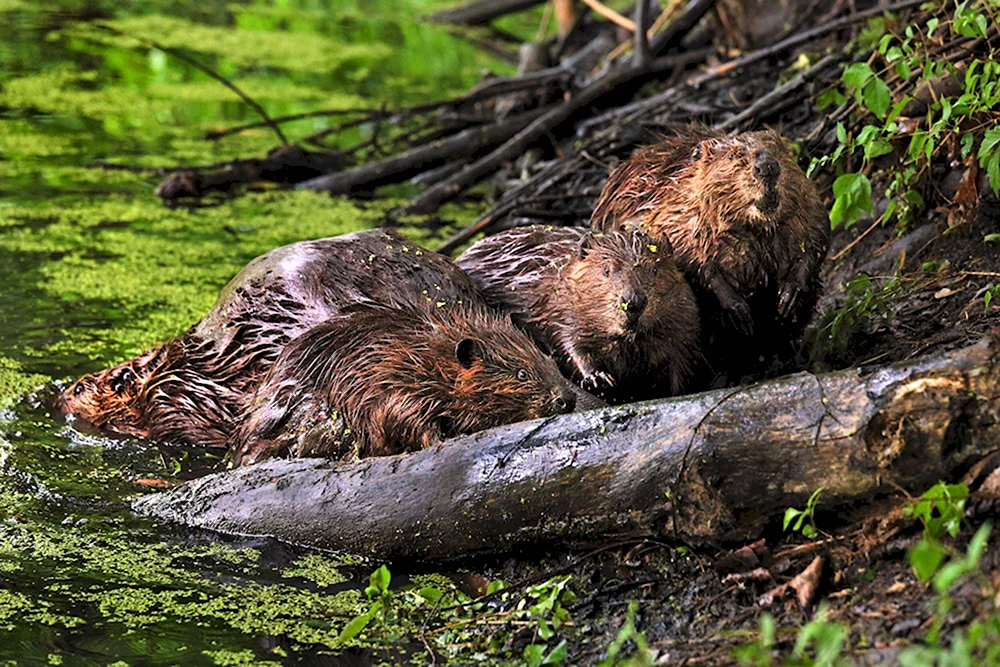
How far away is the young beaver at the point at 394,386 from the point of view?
158 inches

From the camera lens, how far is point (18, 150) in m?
7.99

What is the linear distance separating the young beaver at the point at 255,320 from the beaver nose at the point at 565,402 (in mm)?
594

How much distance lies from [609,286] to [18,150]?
5.02 meters

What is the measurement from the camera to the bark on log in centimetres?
315

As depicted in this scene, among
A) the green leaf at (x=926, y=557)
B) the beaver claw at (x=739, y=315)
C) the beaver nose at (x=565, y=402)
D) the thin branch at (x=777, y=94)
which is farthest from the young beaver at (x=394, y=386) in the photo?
the thin branch at (x=777, y=94)

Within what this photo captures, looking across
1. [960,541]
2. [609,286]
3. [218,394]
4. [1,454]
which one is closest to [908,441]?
[960,541]

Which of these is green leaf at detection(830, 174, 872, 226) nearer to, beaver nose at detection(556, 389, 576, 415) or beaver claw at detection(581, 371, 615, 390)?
beaver claw at detection(581, 371, 615, 390)

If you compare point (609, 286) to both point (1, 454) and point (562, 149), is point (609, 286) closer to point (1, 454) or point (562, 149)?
point (1, 454)

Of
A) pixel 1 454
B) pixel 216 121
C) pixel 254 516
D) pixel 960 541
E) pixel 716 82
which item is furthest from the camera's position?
pixel 216 121

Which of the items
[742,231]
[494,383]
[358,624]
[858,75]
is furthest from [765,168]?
[358,624]

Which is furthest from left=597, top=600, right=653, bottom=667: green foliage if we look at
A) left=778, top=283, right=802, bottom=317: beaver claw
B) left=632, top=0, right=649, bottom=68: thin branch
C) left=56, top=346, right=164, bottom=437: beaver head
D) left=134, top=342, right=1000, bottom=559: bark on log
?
left=632, top=0, right=649, bottom=68: thin branch

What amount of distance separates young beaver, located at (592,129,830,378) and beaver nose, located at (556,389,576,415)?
62cm

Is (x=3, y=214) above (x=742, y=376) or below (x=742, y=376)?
above

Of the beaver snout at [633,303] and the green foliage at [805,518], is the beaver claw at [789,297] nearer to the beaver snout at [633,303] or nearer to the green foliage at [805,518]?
the beaver snout at [633,303]
